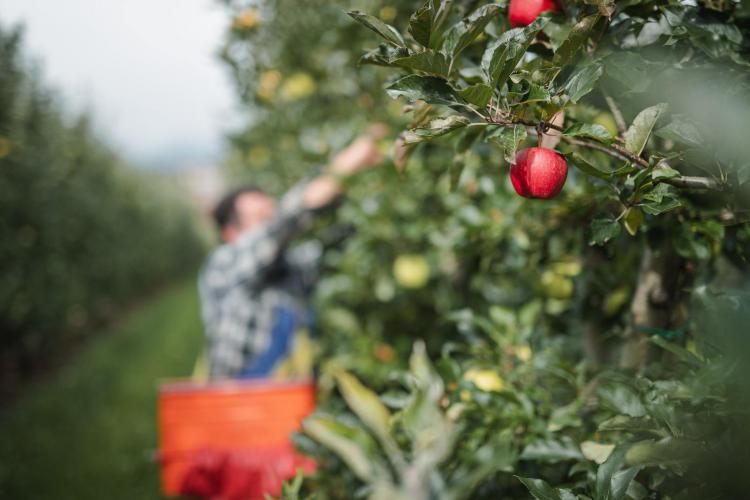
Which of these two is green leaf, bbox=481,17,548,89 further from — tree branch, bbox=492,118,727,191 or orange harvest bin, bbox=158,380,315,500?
orange harvest bin, bbox=158,380,315,500

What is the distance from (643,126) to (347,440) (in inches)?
24.6

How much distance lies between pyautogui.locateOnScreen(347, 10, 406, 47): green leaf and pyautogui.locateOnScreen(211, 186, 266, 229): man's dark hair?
7.05ft

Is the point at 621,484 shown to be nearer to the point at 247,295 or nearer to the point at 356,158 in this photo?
the point at 356,158

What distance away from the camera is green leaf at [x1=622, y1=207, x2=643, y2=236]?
2.19 feet

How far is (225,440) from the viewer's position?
66.9 inches

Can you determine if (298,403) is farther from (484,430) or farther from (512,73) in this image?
(512,73)

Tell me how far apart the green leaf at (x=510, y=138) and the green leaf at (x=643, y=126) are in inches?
5.2

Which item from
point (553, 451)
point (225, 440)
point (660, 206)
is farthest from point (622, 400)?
point (225, 440)

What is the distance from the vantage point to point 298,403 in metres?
1.76

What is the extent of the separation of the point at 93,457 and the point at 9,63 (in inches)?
115

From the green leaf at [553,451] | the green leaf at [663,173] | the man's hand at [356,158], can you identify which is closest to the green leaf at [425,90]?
the green leaf at [663,173]

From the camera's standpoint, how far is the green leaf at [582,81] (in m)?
0.59

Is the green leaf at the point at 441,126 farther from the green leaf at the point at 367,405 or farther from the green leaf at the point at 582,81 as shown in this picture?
the green leaf at the point at 367,405

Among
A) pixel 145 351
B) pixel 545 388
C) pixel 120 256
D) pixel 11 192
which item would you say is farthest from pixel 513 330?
pixel 120 256
